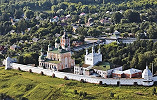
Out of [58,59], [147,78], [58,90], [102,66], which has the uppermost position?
[58,59]

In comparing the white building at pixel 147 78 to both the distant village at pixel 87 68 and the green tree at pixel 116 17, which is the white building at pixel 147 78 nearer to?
the distant village at pixel 87 68

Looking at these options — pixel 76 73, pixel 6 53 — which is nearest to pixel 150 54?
pixel 76 73

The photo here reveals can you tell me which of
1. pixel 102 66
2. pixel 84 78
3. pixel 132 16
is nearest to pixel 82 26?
pixel 132 16

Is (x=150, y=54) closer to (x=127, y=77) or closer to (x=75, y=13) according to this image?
(x=127, y=77)

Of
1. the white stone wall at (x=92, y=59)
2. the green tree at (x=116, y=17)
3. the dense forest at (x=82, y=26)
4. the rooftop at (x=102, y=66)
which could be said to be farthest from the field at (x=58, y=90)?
the green tree at (x=116, y=17)

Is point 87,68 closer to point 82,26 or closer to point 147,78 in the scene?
point 147,78

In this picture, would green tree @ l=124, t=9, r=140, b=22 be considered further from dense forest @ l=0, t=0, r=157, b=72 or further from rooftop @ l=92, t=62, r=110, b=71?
rooftop @ l=92, t=62, r=110, b=71
